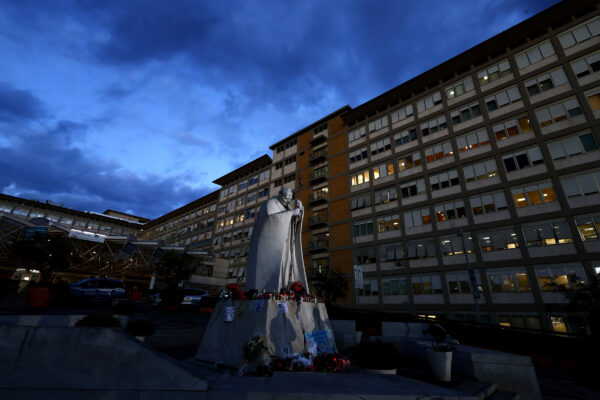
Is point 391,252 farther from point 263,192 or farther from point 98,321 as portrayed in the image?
point 98,321

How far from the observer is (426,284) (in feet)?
87.5

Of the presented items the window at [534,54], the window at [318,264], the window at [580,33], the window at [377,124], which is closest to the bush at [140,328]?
the window at [318,264]

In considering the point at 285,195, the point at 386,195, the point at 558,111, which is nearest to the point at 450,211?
the point at 386,195

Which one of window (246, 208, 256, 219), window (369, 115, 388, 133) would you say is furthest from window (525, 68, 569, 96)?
window (246, 208, 256, 219)

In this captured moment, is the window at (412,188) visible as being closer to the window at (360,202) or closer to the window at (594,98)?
the window at (360,202)

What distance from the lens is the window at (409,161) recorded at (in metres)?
31.0

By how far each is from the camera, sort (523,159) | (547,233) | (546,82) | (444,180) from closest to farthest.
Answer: (547,233)
(523,159)
(546,82)
(444,180)

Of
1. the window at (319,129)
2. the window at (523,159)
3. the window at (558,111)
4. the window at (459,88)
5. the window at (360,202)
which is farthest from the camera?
the window at (319,129)

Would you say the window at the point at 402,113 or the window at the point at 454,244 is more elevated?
the window at the point at 402,113

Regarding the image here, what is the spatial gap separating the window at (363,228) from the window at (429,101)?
15.1 metres

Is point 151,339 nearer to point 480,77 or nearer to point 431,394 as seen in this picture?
point 431,394

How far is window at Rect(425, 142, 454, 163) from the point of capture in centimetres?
2898

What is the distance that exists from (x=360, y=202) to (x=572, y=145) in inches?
778

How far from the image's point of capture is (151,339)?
985 cm
